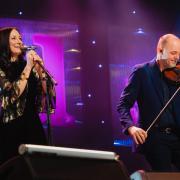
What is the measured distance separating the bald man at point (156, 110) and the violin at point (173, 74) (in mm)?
28

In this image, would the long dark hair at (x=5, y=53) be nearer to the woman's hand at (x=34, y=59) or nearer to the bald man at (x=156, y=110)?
the woman's hand at (x=34, y=59)

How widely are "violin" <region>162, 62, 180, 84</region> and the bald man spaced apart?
0.09 feet

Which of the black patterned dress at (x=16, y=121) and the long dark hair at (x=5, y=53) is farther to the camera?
the long dark hair at (x=5, y=53)

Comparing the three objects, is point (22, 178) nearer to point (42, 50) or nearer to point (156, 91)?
point (156, 91)

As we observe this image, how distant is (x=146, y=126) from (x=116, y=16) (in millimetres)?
2336

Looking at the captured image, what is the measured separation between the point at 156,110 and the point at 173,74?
0.94 feet

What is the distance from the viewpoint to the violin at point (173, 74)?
10.3ft

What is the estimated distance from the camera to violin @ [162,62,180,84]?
315 centimetres

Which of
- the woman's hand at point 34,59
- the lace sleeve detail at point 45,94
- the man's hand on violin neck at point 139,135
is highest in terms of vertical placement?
the woman's hand at point 34,59

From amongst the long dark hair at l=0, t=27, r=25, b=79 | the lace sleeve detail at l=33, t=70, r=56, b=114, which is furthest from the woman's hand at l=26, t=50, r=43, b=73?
the long dark hair at l=0, t=27, r=25, b=79

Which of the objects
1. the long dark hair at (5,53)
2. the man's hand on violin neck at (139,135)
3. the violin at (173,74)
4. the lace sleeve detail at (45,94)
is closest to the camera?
the lace sleeve detail at (45,94)

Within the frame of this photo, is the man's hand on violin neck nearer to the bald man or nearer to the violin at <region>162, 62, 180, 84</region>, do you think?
the bald man

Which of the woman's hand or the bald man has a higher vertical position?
the woman's hand

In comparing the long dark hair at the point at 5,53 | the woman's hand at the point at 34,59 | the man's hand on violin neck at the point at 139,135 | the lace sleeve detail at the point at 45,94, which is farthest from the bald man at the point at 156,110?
the long dark hair at the point at 5,53
